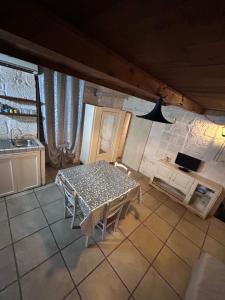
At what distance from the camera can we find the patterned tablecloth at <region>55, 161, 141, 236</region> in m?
1.57

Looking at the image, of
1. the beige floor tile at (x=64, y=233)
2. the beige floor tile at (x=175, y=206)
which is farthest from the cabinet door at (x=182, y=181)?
the beige floor tile at (x=64, y=233)

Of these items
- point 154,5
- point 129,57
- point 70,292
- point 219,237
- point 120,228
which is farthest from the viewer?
point 219,237

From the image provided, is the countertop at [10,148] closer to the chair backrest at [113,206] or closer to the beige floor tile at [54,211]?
the beige floor tile at [54,211]

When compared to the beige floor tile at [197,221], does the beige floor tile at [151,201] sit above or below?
above

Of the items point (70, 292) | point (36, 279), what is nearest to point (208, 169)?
point (70, 292)

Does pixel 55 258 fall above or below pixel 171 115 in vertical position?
→ below

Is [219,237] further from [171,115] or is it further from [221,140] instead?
[171,115]

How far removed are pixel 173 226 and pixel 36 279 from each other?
220 cm

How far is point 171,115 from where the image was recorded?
3340 millimetres

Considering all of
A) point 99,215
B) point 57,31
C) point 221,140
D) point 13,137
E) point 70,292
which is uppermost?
point 57,31

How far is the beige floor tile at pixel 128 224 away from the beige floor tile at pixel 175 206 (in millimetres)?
977

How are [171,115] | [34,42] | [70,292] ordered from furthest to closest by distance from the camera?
[171,115], [70,292], [34,42]

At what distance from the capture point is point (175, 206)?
118 inches

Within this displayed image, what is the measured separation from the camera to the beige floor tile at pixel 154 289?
4.91 feet
